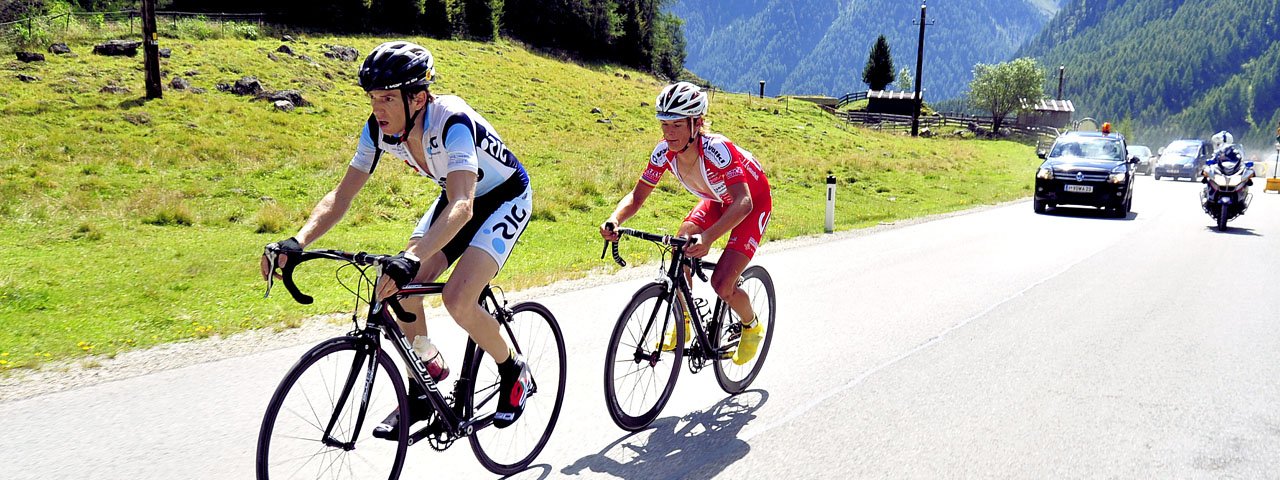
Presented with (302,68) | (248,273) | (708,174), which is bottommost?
(248,273)

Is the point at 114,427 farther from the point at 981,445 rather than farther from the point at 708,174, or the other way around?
the point at 981,445

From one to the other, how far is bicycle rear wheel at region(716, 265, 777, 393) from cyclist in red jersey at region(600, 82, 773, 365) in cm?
13

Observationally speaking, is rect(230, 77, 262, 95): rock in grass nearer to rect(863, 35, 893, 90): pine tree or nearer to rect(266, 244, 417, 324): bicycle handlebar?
rect(266, 244, 417, 324): bicycle handlebar

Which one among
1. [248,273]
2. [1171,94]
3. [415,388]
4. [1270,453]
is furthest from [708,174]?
[1171,94]

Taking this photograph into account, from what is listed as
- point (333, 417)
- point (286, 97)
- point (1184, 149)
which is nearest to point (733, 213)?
point (333, 417)

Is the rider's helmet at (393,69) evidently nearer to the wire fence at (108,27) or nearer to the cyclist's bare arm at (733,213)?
the cyclist's bare arm at (733,213)

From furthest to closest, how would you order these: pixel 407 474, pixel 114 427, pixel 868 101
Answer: pixel 868 101 < pixel 114 427 < pixel 407 474

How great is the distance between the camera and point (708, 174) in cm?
466

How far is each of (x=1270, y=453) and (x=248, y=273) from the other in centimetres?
946

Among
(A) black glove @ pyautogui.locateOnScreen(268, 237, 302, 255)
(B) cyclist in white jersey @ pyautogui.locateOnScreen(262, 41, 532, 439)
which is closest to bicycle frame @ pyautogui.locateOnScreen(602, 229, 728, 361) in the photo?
(B) cyclist in white jersey @ pyautogui.locateOnScreen(262, 41, 532, 439)

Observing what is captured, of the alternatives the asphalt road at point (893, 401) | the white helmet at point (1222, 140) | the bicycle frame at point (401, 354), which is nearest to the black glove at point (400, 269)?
Result: the bicycle frame at point (401, 354)

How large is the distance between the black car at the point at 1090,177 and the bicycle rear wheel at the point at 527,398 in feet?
52.2

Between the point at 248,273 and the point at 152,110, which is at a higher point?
the point at 152,110

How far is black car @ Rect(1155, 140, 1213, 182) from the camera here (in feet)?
103
